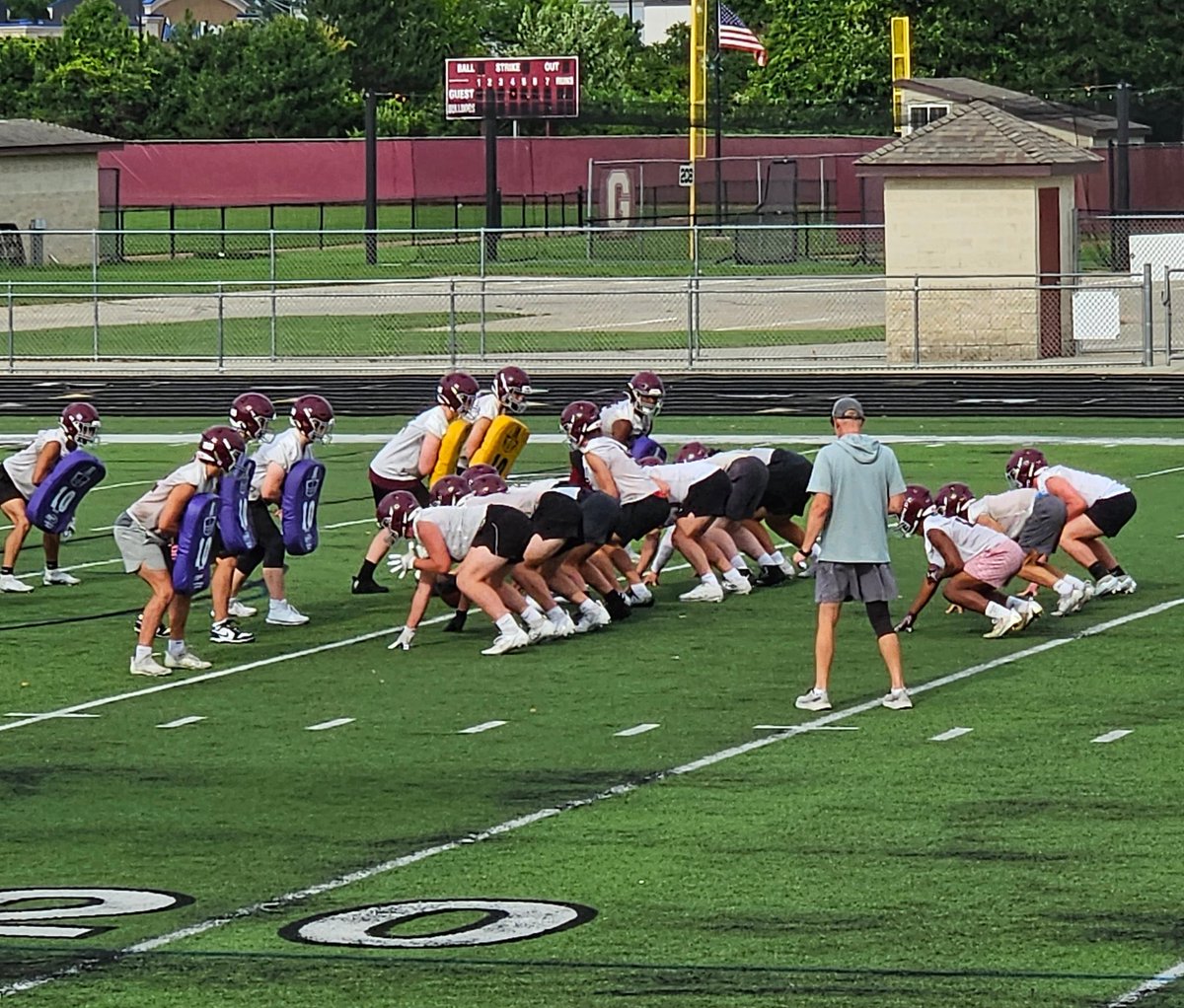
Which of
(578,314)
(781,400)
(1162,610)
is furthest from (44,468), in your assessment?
(578,314)

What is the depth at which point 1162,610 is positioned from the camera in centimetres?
1672

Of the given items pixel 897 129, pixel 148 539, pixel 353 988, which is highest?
pixel 897 129

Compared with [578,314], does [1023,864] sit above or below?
below

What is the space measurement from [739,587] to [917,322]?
17.1m

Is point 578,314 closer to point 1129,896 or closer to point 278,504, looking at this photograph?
point 278,504

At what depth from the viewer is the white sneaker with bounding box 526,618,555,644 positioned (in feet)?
52.2

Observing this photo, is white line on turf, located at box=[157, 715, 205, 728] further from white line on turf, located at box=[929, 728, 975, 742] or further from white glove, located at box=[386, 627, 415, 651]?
white line on turf, located at box=[929, 728, 975, 742]

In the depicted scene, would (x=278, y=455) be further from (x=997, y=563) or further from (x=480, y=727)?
(x=997, y=563)

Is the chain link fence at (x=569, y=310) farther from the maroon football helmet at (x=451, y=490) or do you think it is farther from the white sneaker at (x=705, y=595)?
the maroon football helmet at (x=451, y=490)

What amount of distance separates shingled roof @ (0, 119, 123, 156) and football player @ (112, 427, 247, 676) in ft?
144

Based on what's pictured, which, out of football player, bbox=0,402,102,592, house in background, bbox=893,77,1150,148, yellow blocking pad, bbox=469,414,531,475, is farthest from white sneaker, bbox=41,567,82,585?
house in background, bbox=893,77,1150,148

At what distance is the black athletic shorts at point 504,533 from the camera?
50.5 feet

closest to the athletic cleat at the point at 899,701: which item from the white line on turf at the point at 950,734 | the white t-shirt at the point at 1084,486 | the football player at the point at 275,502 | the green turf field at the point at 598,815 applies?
the green turf field at the point at 598,815

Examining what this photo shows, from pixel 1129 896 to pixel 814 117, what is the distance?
62.6 meters
